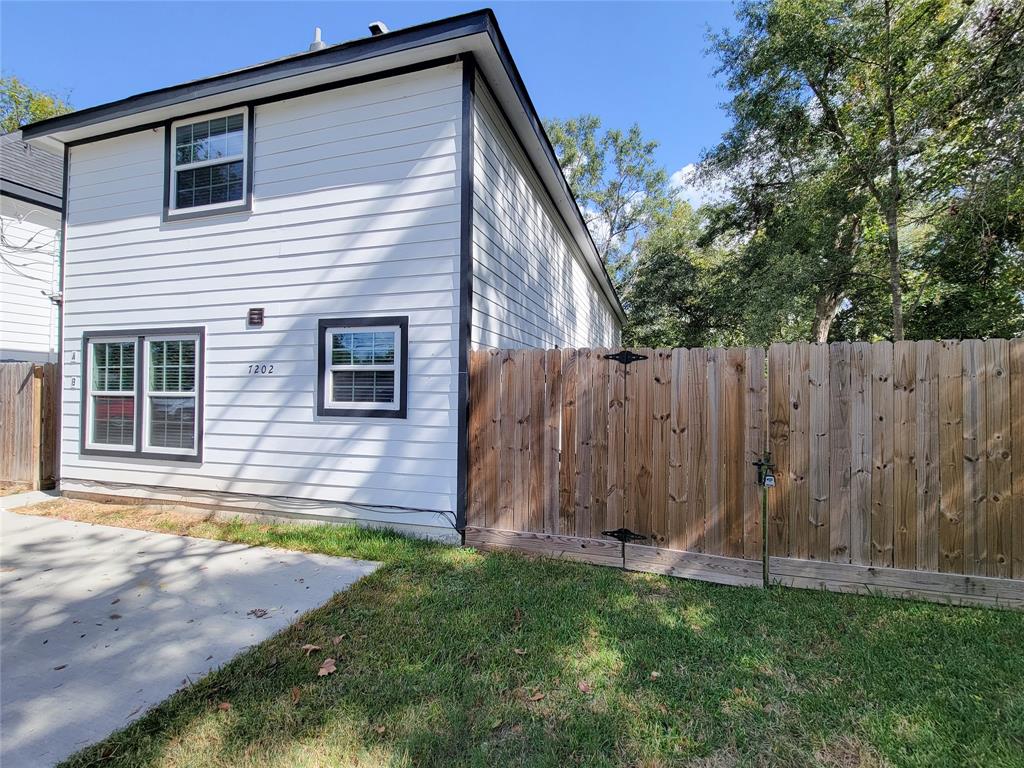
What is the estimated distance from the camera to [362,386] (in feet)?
15.8

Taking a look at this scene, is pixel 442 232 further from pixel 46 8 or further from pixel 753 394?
pixel 46 8

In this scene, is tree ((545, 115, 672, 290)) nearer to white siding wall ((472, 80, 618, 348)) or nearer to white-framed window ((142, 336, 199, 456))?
white siding wall ((472, 80, 618, 348))

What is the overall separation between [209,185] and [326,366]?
289 cm

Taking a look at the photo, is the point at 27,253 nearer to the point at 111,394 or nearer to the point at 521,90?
the point at 111,394

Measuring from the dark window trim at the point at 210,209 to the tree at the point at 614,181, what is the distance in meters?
21.4

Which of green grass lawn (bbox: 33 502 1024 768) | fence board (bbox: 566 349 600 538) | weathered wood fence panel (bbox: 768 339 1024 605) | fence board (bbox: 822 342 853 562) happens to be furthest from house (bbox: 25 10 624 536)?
fence board (bbox: 822 342 853 562)

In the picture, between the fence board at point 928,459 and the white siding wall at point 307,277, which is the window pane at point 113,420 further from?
the fence board at point 928,459

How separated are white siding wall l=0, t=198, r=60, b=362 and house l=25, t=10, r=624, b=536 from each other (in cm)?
445

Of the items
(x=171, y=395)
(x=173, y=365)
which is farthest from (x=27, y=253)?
(x=171, y=395)

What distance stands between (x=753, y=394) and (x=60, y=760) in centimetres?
441

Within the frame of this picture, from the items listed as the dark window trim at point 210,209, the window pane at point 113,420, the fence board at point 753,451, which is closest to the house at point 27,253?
the window pane at point 113,420

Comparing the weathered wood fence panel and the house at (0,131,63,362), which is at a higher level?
the house at (0,131,63,362)

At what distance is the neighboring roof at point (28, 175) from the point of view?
28.3 ft

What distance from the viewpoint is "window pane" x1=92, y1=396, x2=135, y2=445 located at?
5.83 m
